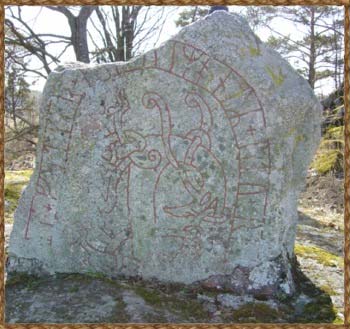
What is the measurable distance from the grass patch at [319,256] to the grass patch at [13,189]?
329 cm

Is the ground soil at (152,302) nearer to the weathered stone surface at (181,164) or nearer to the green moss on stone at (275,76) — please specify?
the weathered stone surface at (181,164)

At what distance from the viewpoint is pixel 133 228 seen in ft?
10.6

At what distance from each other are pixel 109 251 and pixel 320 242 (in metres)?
2.50

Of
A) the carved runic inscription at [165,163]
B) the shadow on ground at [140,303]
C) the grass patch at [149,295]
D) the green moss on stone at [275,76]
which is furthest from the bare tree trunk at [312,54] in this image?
the grass patch at [149,295]

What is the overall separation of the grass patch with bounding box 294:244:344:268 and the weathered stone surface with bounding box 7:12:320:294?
688 mm

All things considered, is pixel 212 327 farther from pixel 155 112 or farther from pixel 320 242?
pixel 320 242

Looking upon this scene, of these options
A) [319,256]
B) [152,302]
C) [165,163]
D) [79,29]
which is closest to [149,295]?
[152,302]

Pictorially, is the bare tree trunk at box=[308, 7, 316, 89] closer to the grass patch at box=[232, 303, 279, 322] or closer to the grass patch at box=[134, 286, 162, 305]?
the grass patch at box=[232, 303, 279, 322]

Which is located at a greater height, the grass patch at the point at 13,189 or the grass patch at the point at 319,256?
the grass patch at the point at 13,189

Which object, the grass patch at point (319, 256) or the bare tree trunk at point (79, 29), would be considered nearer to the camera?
the grass patch at point (319, 256)

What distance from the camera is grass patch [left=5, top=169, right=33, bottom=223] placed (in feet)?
19.4

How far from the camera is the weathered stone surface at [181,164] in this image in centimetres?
311

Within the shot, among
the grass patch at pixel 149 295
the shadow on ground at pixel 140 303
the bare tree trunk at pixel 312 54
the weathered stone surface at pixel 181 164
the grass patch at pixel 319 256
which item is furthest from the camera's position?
the bare tree trunk at pixel 312 54

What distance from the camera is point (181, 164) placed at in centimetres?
317
